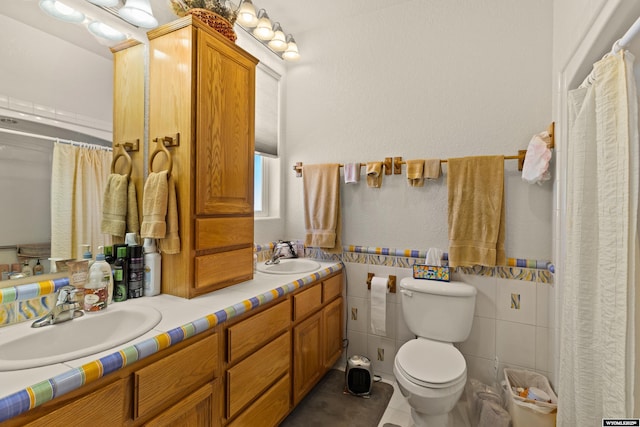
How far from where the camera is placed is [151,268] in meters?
1.44

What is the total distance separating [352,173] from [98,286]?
166 cm

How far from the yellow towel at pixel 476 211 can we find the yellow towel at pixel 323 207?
80 centimetres

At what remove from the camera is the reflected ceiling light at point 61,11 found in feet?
4.03

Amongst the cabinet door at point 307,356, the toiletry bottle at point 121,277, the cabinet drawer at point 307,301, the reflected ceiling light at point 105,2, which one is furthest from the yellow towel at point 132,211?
the cabinet door at point 307,356

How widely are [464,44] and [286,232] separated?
190cm

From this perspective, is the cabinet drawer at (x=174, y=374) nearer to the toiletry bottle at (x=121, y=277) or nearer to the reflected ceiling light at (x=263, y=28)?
the toiletry bottle at (x=121, y=277)

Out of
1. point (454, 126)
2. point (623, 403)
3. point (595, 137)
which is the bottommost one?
point (623, 403)

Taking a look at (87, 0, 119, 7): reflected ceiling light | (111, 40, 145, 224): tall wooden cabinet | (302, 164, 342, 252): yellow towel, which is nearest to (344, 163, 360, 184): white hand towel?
(302, 164, 342, 252): yellow towel

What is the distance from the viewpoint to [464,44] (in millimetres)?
2059

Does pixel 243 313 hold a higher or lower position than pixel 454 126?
lower

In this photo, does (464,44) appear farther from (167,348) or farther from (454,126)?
(167,348)

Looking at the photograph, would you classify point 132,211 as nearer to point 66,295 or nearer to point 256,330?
point 66,295

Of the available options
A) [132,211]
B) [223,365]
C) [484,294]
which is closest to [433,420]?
[484,294]

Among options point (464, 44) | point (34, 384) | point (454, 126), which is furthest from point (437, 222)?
point (34, 384)
